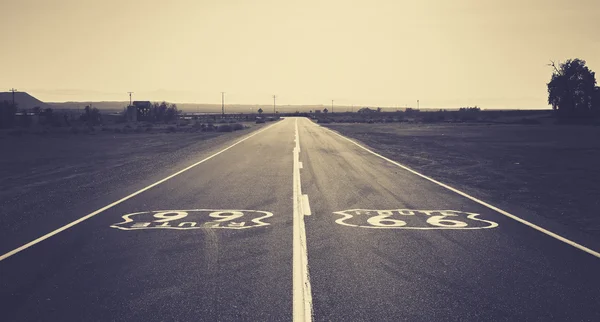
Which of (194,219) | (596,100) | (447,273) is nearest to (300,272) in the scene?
(447,273)

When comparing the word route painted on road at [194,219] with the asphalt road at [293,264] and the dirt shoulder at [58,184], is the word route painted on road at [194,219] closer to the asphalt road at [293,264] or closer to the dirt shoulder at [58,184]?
the asphalt road at [293,264]

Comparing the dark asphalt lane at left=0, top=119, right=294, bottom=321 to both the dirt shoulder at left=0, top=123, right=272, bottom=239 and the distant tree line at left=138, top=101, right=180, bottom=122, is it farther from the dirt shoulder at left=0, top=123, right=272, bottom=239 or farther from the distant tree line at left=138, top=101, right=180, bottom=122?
the distant tree line at left=138, top=101, right=180, bottom=122

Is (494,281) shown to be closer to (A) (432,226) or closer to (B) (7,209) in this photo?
(A) (432,226)

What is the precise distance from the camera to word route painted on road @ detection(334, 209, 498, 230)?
29.3 feet

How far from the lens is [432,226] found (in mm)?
8891

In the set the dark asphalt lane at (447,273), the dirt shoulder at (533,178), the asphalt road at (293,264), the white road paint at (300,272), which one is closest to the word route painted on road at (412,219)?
the asphalt road at (293,264)

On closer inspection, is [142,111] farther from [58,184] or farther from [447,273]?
[447,273]

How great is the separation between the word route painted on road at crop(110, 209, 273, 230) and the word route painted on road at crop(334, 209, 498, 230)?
1.71 metres

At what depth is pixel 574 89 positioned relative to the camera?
7712 centimetres

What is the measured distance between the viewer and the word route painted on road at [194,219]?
8.81 m

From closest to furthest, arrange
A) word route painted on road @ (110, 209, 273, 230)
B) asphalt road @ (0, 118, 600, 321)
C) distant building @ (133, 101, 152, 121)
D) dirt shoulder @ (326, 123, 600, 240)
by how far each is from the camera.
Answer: asphalt road @ (0, 118, 600, 321)
word route painted on road @ (110, 209, 273, 230)
dirt shoulder @ (326, 123, 600, 240)
distant building @ (133, 101, 152, 121)

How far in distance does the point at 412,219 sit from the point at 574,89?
80239mm

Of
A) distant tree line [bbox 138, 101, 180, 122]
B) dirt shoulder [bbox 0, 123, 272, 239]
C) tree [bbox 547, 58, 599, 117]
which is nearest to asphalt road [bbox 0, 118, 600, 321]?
dirt shoulder [bbox 0, 123, 272, 239]

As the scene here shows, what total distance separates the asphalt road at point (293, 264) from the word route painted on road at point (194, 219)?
0.13 feet
